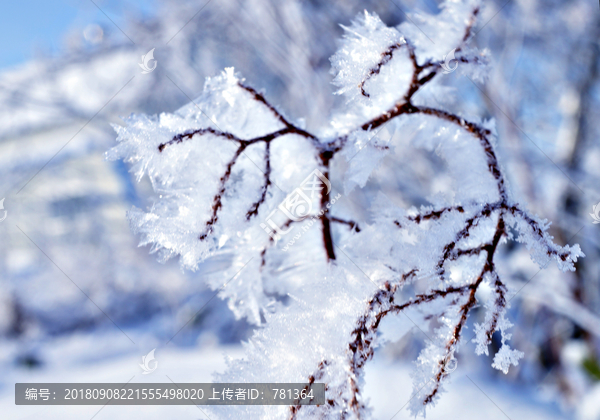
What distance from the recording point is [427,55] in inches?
18.3

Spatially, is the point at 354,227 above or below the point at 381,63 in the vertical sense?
below

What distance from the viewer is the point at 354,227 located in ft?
1.62

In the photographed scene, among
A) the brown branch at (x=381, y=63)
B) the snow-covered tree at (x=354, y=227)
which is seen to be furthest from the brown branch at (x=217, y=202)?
the brown branch at (x=381, y=63)

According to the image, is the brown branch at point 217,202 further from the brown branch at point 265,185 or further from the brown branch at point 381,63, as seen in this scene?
the brown branch at point 381,63

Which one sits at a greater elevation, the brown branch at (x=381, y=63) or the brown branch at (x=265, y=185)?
the brown branch at (x=381, y=63)

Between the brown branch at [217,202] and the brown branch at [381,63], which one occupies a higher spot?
the brown branch at [381,63]

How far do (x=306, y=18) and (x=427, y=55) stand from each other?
2601 millimetres

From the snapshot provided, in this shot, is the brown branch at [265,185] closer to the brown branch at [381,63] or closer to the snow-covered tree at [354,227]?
the snow-covered tree at [354,227]

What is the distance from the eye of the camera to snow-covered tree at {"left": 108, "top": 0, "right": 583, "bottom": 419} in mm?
391

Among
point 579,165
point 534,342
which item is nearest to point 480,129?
point 579,165

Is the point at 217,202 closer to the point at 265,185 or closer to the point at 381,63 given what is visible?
the point at 265,185

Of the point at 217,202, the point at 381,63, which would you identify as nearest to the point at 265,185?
the point at 217,202

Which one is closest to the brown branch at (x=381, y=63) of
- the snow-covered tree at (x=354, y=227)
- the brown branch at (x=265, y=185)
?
the snow-covered tree at (x=354, y=227)

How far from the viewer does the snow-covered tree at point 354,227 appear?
1.28 ft
